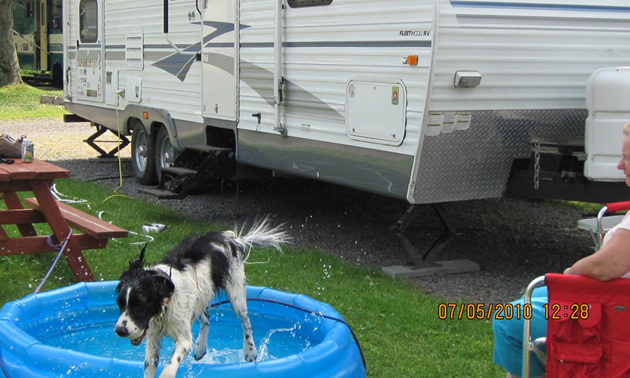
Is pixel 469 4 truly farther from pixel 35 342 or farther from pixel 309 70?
pixel 35 342

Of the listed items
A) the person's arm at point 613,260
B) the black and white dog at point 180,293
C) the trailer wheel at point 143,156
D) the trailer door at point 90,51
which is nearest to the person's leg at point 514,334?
the person's arm at point 613,260

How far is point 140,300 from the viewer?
342cm

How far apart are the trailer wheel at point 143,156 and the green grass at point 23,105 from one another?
8986 millimetres

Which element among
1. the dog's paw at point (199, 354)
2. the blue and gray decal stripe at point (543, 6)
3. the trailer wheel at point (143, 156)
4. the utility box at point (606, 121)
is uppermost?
the blue and gray decal stripe at point (543, 6)

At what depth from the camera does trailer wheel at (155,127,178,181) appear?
33.9 ft

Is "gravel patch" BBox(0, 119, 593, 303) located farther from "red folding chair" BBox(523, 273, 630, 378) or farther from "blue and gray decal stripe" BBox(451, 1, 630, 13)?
"red folding chair" BBox(523, 273, 630, 378)

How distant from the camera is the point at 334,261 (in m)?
7.05

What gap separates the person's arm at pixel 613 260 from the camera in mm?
3150

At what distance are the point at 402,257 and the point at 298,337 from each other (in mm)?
2428

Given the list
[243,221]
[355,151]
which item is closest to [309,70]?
[355,151]

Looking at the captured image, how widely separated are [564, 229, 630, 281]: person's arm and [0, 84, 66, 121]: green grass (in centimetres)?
1777

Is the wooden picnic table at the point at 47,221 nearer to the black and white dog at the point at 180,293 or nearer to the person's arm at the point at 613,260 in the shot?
the black and white dog at the point at 180,293

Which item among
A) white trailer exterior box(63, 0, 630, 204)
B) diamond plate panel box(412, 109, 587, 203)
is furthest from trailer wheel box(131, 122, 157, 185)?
diamond plate panel box(412, 109, 587, 203)

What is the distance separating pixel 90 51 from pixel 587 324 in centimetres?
1019
